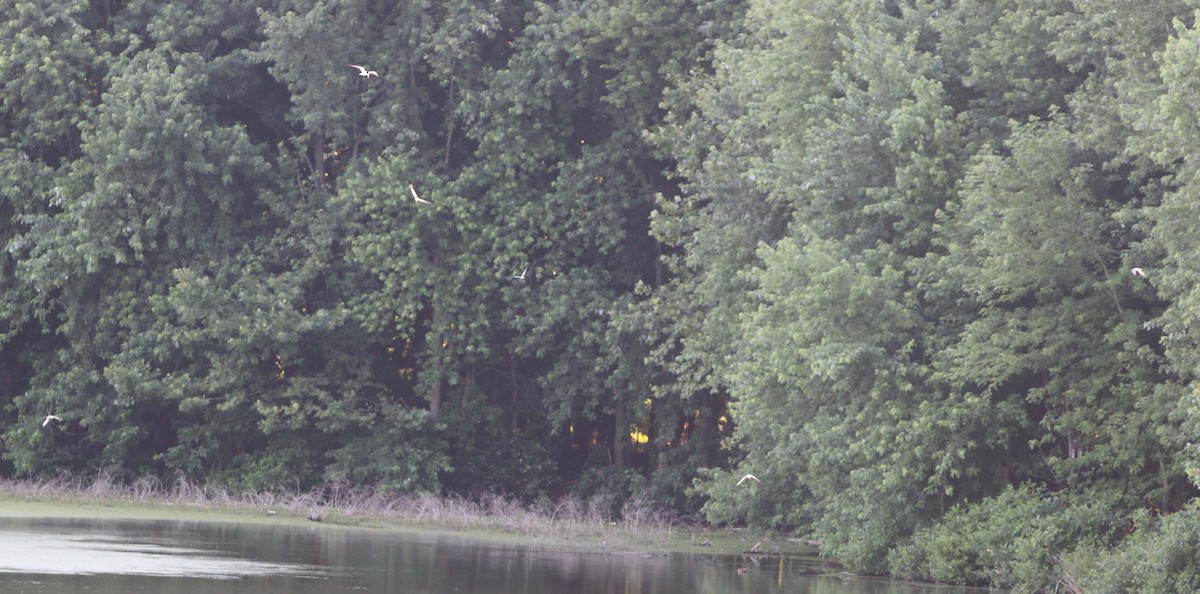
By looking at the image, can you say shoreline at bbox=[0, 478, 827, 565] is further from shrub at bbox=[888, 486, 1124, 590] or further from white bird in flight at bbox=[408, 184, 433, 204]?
white bird in flight at bbox=[408, 184, 433, 204]

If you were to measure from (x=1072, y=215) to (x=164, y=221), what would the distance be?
1851 centimetres

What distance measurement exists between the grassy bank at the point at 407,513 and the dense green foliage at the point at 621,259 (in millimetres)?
940

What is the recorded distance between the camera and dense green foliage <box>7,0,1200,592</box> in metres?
20.7

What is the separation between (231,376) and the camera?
3050 cm

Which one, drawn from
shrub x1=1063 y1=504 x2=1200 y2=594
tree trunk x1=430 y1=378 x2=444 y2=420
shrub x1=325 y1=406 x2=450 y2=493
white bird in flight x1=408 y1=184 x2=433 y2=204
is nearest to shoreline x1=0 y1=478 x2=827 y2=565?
shrub x1=325 y1=406 x2=450 y2=493

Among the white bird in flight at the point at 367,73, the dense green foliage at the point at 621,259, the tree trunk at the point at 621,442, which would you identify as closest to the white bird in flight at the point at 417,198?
the dense green foliage at the point at 621,259

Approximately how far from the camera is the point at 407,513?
28.7m

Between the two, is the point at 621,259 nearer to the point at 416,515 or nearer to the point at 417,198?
the point at 417,198

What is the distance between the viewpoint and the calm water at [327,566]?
49.4 ft

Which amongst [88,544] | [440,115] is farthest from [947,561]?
[440,115]

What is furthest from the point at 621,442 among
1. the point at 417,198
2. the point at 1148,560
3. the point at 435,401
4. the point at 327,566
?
the point at 1148,560

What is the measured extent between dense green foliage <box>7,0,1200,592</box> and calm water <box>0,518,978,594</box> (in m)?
2.63

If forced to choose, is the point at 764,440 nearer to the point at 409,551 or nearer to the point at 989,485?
the point at 989,485

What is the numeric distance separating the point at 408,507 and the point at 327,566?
11.5 m
